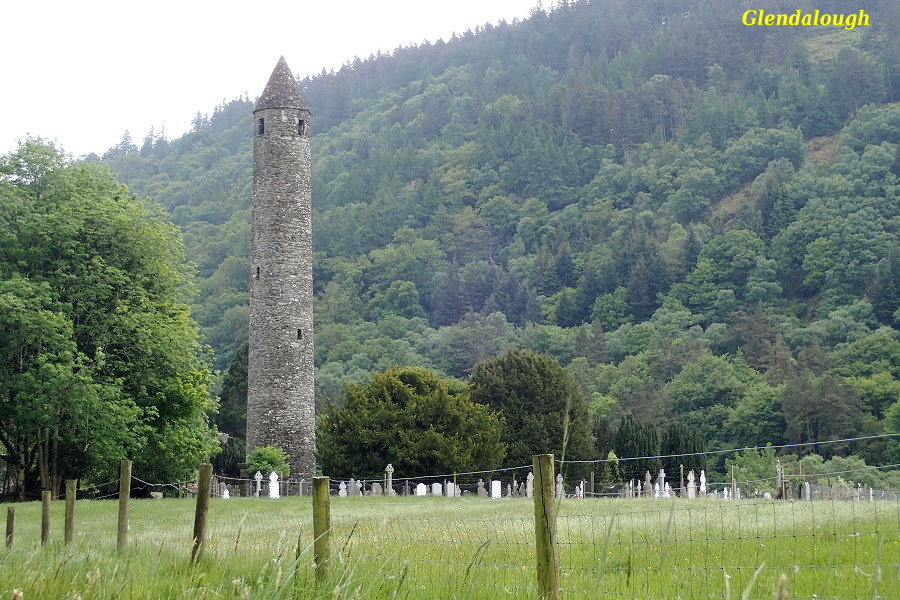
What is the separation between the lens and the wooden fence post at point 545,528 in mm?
5985

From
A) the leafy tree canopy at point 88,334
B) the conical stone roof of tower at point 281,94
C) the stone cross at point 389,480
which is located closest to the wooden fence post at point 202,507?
the leafy tree canopy at point 88,334

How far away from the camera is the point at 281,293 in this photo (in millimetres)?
40344

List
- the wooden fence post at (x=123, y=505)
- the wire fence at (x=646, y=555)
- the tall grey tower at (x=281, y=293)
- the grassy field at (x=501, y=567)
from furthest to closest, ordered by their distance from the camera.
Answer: the tall grey tower at (x=281, y=293)
the wooden fence post at (x=123, y=505)
the wire fence at (x=646, y=555)
the grassy field at (x=501, y=567)

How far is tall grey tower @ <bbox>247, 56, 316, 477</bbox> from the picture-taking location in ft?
130

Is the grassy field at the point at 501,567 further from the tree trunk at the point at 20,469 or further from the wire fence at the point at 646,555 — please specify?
the tree trunk at the point at 20,469

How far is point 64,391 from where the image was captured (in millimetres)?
29750

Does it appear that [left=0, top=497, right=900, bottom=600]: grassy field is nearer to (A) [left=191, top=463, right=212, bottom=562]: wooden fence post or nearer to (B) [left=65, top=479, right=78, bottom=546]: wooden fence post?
(A) [left=191, top=463, right=212, bottom=562]: wooden fence post

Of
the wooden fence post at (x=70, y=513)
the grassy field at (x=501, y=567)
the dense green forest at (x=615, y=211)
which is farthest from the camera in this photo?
the dense green forest at (x=615, y=211)

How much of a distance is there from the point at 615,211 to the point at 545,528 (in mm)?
130006

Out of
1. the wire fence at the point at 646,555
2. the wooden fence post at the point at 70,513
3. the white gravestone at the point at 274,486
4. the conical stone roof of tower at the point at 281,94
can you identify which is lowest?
the wire fence at the point at 646,555

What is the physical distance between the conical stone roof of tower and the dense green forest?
31315 millimetres

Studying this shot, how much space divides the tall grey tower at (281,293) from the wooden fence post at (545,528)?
3385cm

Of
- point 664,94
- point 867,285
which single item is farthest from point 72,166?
point 664,94

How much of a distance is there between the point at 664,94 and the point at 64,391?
134354mm
